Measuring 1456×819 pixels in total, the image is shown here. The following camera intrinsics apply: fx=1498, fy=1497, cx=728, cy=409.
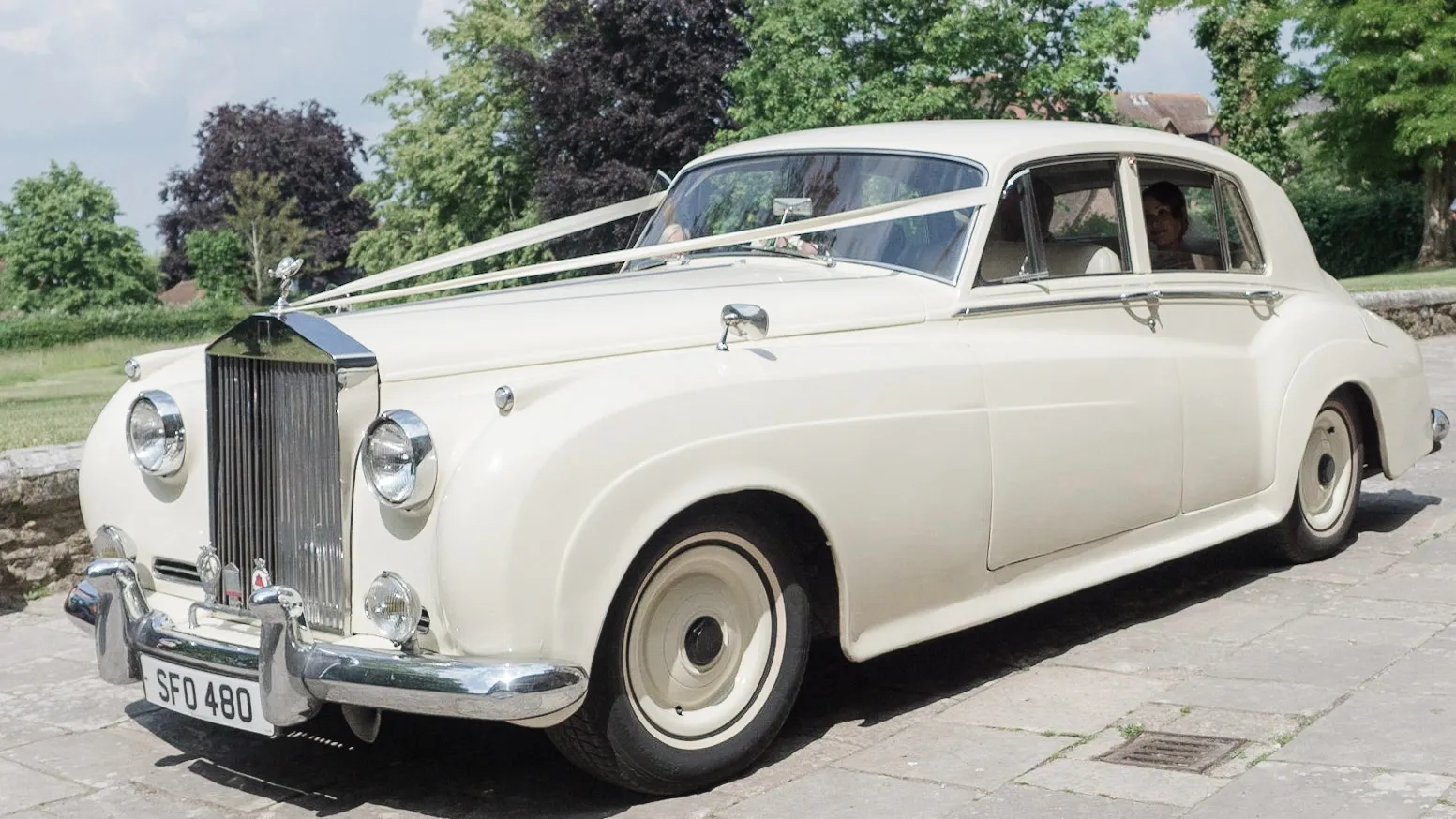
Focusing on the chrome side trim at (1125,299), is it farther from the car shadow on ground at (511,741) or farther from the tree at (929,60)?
the tree at (929,60)

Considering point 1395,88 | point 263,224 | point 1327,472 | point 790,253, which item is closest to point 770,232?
point 790,253

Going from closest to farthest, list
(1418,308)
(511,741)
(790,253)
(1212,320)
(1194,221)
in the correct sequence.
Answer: (511,741) < (790,253) < (1212,320) < (1194,221) < (1418,308)

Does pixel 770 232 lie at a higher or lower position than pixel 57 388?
higher

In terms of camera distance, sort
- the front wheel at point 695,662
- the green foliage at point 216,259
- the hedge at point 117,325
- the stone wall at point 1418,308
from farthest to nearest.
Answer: the green foliage at point 216,259
the hedge at point 117,325
the stone wall at point 1418,308
the front wheel at point 695,662

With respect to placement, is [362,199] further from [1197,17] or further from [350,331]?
[350,331]

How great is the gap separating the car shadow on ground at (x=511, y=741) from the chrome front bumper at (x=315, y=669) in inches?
16.7

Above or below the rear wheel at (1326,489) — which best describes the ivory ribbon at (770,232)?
above

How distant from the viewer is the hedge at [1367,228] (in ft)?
132

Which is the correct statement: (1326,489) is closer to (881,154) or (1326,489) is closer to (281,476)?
(881,154)

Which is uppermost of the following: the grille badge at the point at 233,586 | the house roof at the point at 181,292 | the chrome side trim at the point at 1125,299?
the house roof at the point at 181,292

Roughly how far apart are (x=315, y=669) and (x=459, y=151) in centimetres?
4903

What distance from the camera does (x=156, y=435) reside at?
4.29 meters

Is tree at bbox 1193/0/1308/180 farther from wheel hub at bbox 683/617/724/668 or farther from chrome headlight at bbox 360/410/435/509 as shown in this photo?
chrome headlight at bbox 360/410/435/509

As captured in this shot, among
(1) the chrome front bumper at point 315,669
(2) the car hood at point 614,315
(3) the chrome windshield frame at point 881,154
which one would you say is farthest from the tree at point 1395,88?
(1) the chrome front bumper at point 315,669
